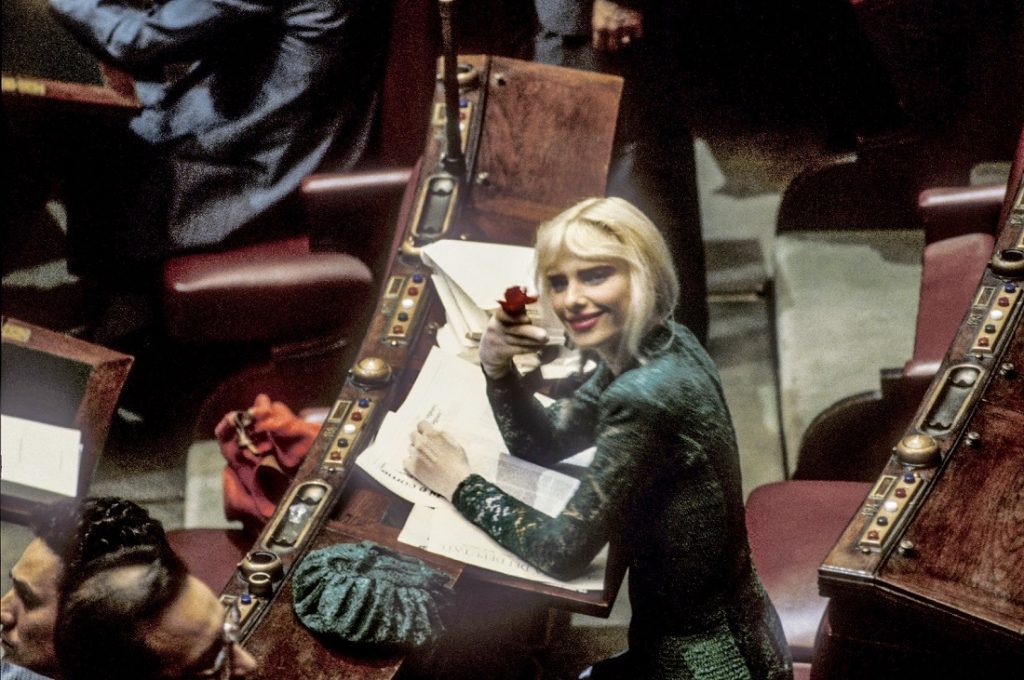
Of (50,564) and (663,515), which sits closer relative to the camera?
(50,564)

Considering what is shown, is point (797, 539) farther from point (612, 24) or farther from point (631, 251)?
point (612, 24)

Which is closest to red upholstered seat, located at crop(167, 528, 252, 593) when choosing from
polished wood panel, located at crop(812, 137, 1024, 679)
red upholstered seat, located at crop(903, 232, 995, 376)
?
polished wood panel, located at crop(812, 137, 1024, 679)

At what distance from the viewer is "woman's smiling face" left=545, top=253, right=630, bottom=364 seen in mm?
1998

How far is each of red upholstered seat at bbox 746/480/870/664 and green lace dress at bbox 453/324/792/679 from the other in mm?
262

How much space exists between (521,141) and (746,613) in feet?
3.88

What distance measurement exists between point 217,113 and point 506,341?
69.1 inches

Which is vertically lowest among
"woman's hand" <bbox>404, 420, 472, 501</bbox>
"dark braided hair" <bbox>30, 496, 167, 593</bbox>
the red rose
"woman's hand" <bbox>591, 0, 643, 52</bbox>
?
"woman's hand" <bbox>404, 420, 472, 501</bbox>

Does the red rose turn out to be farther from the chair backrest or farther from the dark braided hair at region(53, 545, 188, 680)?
the chair backrest

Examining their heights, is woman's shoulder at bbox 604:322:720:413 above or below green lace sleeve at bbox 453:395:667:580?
above

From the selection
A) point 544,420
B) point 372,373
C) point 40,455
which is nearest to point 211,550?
point 40,455

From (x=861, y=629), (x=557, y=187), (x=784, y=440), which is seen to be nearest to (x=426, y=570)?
(x=861, y=629)

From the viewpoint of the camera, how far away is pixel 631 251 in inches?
78.0

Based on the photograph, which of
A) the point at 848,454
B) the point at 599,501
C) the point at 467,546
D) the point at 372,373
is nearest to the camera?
the point at 599,501

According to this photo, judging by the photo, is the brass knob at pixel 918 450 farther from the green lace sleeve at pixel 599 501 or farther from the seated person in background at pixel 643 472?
the green lace sleeve at pixel 599 501
